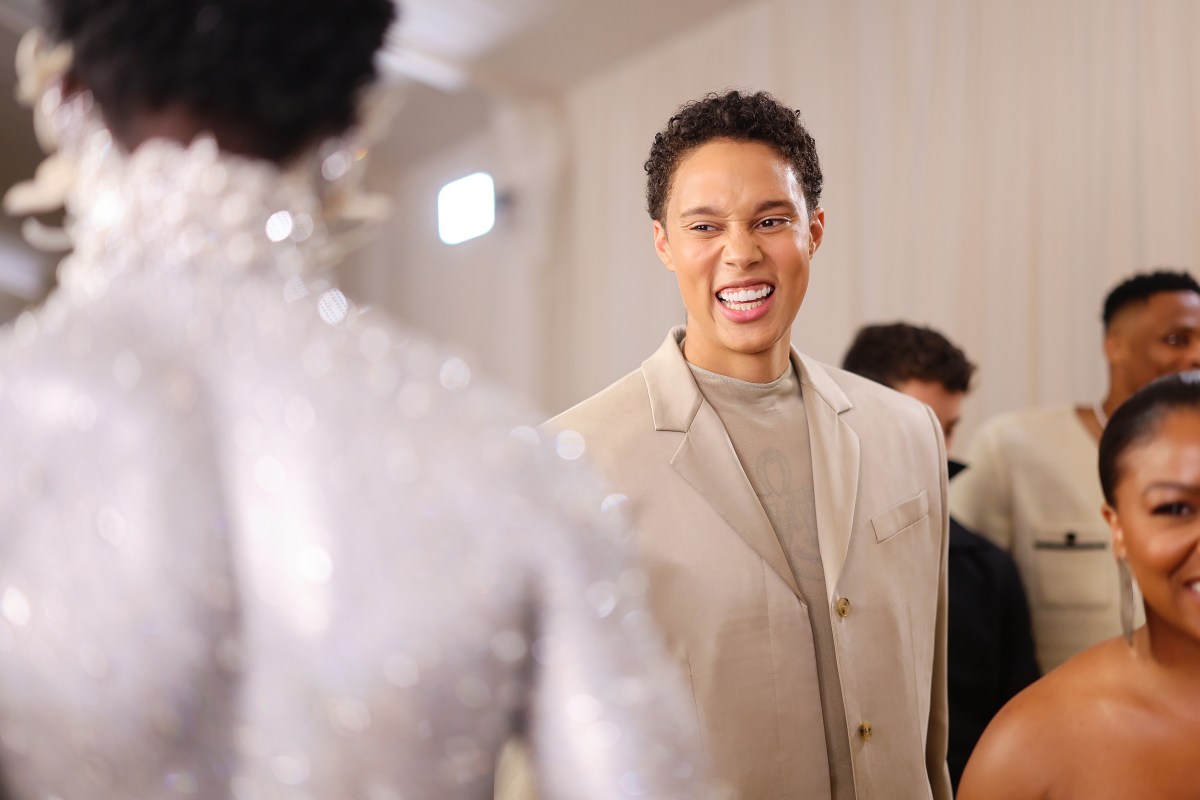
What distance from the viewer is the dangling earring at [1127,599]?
1.27 metres

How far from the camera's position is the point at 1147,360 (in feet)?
8.00

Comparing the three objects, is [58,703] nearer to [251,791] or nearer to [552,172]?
[251,791]

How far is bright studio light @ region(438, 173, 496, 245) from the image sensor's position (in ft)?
19.6

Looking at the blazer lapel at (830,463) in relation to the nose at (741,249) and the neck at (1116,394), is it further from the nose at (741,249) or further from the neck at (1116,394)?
the neck at (1116,394)

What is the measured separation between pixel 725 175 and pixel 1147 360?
1.39 m

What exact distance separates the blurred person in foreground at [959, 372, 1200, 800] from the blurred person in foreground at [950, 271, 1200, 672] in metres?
1.20

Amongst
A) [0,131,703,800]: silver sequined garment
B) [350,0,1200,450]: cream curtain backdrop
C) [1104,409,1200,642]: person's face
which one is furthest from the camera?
[350,0,1200,450]: cream curtain backdrop

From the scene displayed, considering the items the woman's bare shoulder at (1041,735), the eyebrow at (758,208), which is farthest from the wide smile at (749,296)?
the woman's bare shoulder at (1041,735)

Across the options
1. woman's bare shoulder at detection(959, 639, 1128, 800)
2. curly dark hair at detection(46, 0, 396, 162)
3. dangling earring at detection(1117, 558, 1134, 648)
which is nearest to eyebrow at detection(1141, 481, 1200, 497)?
dangling earring at detection(1117, 558, 1134, 648)

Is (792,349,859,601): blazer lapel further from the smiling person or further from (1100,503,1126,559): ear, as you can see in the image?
(1100,503,1126,559): ear

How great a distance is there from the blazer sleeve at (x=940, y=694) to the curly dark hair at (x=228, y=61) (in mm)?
1277

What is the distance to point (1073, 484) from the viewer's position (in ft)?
8.05

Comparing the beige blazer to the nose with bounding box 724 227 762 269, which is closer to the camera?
the beige blazer

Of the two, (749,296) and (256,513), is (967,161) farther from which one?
(256,513)
